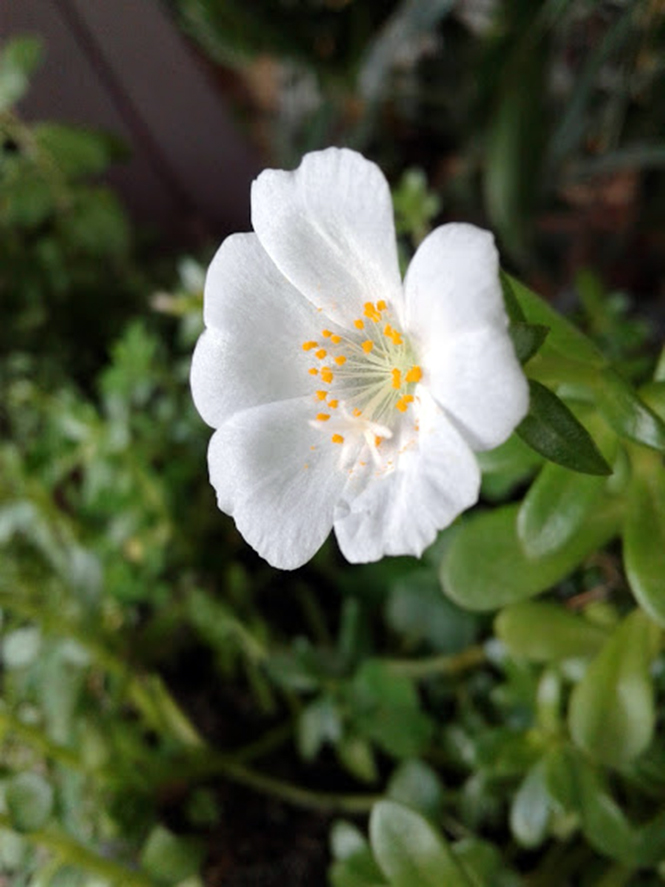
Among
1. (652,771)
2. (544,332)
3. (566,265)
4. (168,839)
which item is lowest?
(566,265)

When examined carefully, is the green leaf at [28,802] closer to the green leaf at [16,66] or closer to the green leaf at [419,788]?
the green leaf at [419,788]

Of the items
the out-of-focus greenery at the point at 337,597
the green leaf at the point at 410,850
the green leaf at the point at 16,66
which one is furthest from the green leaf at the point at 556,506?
the green leaf at the point at 16,66

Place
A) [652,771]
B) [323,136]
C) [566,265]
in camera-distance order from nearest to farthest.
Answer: [652,771] < [323,136] < [566,265]

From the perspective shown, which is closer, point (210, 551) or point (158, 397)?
point (210, 551)

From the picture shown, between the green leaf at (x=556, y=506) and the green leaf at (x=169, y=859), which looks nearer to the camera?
the green leaf at (x=556, y=506)

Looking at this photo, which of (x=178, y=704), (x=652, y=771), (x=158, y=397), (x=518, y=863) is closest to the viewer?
(x=652, y=771)

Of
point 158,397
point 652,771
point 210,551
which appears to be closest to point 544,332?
point 652,771

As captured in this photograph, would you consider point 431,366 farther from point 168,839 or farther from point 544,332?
point 168,839

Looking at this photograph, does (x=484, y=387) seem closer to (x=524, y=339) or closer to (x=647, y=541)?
(x=524, y=339)
